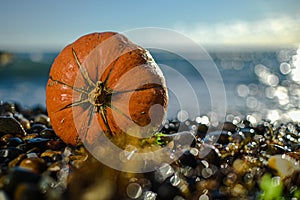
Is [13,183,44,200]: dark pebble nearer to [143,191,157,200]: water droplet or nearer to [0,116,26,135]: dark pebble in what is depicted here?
[143,191,157,200]: water droplet

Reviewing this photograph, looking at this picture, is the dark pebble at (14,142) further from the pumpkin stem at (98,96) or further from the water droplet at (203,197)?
the water droplet at (203,197)

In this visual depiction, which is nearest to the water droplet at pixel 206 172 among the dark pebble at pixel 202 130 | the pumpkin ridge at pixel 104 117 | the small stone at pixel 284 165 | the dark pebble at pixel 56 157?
the small stone at pixel 284 165

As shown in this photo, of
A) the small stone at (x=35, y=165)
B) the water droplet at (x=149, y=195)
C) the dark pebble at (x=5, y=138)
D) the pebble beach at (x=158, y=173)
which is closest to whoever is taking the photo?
the pebble beach at (x=158, y=173)

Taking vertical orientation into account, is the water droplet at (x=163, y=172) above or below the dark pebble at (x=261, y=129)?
above

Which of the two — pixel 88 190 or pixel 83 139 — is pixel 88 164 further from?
pixel 83 139

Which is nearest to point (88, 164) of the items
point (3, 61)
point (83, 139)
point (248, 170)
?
point (83, 139)
